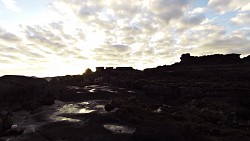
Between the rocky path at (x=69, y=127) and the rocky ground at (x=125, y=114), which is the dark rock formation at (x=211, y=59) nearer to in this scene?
the rocky ground at (x=125, y=114)

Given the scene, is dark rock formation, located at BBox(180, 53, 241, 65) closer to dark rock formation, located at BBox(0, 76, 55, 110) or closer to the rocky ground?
the rocky ground

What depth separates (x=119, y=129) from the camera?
24078 millimetres

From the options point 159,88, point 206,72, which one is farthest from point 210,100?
point 206,72

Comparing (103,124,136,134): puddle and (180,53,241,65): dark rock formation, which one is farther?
(180,53,241,65): dark rock formation

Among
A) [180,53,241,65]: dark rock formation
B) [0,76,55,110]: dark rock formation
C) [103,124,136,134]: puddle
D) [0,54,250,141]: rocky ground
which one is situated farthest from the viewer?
[180,53,241,65]: dark rock formation

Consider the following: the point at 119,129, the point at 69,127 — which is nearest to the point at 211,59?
the point at 119,129

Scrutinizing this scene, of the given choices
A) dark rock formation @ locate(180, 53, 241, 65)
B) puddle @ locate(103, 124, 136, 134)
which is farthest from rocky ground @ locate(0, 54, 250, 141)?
dark rock formation @ locate(180, 53, 241, 65)

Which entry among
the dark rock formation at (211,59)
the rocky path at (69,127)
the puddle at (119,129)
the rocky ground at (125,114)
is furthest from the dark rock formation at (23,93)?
the dark rock formation at (211,59)

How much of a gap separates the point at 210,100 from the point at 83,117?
19442mm

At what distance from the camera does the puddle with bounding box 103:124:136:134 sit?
23234 mm

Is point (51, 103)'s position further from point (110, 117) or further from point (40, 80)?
point (110, 117)

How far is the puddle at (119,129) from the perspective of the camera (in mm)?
23234

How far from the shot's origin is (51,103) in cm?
4225

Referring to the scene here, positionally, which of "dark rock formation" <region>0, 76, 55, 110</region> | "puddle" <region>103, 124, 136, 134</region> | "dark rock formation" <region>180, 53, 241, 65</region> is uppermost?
"dark rock formation" <region>180, 53, 241, 65</region>
